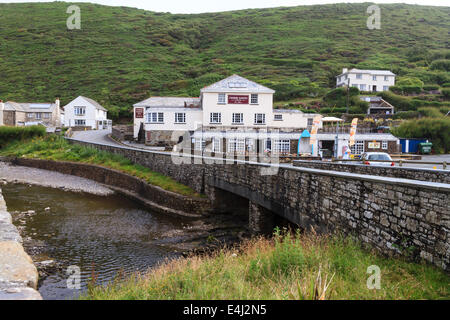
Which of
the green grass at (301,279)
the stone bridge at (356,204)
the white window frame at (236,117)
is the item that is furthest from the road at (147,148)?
the green grass at (301,279)

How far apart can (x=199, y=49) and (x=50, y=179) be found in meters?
115

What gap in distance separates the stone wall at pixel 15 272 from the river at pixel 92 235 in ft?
3.74

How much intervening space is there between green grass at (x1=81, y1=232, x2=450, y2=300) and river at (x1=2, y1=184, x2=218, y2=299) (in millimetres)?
2385

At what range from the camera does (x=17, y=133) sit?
4847 centimetres

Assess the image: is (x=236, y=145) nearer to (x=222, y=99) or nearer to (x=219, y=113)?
(x=219, y=113)

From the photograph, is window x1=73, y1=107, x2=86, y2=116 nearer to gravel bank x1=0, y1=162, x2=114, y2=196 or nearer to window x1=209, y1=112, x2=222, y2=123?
gravel bank x1=0, y1=162, x2=114, y2=196

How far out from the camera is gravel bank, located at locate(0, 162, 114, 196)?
26328 mm

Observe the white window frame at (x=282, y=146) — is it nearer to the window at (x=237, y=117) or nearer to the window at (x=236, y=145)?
the window at (x=236, y=145)

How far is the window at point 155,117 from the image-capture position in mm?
45375

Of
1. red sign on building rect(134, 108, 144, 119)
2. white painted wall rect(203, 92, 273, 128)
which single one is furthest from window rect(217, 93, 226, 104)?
red sign on building rect(134, 108, 144, 119)

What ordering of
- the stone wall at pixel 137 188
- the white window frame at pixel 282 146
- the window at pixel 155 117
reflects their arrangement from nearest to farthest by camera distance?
the stone wall at pixel 137 188 → the white window frame at pixel 282 146 → the window at pixel 155 117

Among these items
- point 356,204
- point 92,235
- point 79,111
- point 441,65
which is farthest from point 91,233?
point 441,65
